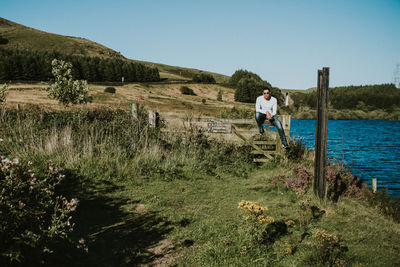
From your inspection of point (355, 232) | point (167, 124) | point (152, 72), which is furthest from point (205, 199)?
point (152, 72)

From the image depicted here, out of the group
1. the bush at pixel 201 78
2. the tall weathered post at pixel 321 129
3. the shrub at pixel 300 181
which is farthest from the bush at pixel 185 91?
the tall weathered post at pixel 321 129

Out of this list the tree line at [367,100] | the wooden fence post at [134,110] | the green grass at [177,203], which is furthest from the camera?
the tree line at [367,100]

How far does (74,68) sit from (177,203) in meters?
81.4

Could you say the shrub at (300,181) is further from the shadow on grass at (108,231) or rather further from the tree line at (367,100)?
the tree line at (367,100)

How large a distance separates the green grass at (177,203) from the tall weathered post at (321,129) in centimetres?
40

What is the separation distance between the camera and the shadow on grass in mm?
3973

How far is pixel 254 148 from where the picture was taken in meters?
10.4

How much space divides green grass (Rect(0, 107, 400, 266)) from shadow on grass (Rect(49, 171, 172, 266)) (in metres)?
0.02

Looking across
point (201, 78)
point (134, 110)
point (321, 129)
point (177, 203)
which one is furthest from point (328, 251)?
point (201, 78)

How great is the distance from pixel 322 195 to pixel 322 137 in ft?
4.34

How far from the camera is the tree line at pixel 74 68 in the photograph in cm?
7051

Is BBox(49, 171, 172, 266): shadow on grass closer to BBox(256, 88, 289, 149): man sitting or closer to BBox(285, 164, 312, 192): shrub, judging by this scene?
BBox(285, 164, 312, 192): shrub

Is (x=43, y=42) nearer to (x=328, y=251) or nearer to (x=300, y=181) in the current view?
(x=300, y=181)

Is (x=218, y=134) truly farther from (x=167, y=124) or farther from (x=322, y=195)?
(x=322, y=195)
